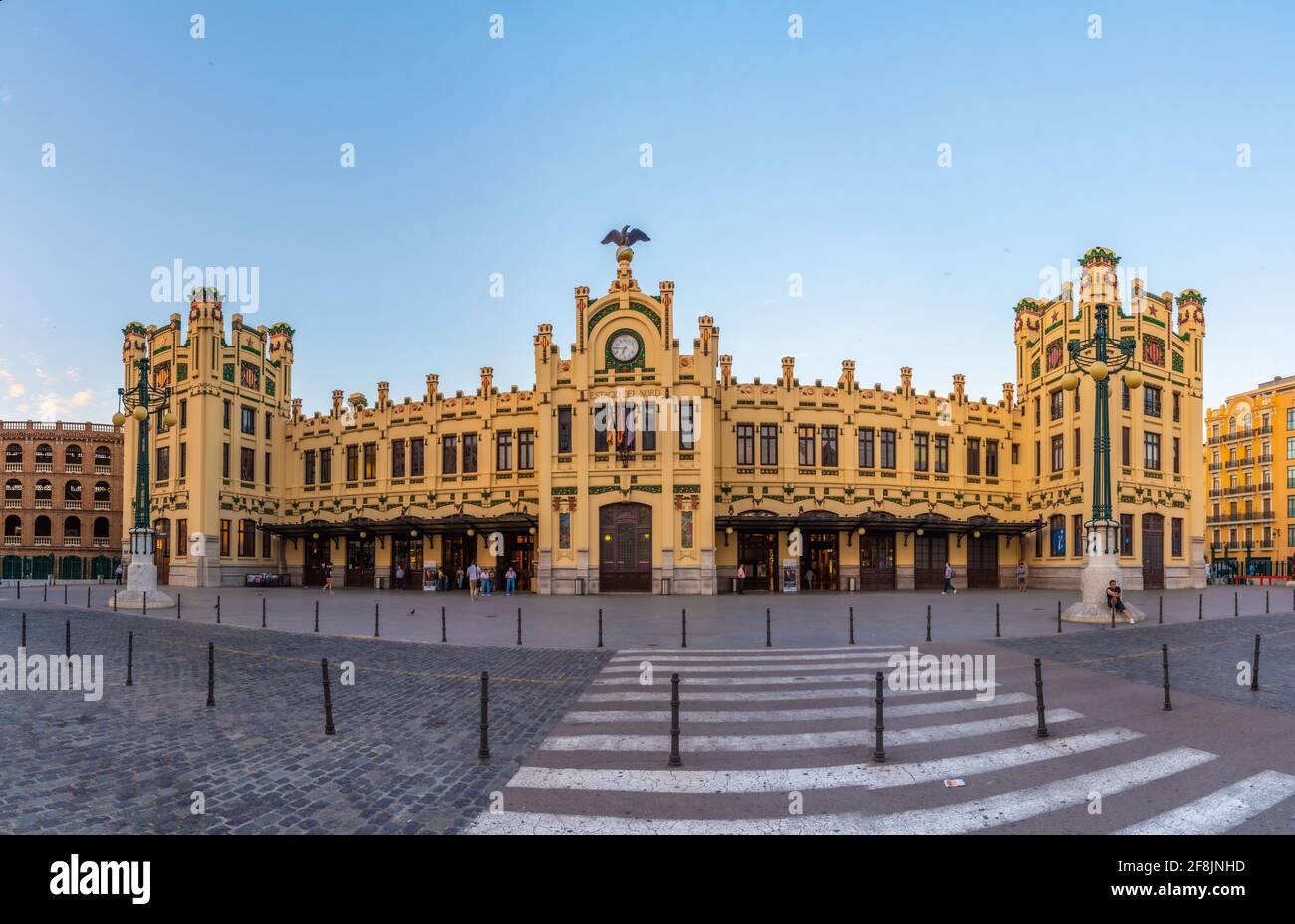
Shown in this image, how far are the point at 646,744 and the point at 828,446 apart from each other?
31.6 metres

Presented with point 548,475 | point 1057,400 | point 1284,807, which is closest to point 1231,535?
point 1057,400

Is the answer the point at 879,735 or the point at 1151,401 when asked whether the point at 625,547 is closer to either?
the point at 879,735

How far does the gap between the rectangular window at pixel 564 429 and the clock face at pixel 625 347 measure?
12.4 ft

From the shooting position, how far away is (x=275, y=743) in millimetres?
7785

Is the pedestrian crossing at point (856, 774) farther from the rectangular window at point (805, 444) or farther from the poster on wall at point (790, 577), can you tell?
the rectangular window at point (805, 444)

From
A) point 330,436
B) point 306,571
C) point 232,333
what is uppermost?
point 232,333

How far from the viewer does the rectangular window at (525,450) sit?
3775 cm

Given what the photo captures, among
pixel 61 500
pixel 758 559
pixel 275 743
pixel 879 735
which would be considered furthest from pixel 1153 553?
pixel 61 500

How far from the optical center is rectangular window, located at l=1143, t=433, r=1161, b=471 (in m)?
36.5

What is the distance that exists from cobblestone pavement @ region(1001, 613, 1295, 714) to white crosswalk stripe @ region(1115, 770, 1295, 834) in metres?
1.84

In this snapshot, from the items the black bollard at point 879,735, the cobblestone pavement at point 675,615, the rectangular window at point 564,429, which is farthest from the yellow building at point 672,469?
the black bollard at point 879,735

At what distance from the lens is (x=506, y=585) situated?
115 ft

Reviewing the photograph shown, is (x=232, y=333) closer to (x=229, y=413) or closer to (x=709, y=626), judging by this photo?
(x=229, y=413)
